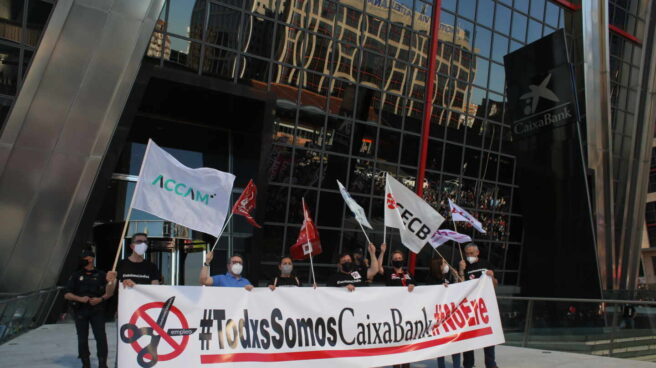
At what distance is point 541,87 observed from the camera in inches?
845

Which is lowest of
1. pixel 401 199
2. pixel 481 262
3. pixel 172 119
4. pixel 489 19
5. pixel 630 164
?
pixel 481 262

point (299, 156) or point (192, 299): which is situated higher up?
point (299, 156)

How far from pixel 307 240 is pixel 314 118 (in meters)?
13.7

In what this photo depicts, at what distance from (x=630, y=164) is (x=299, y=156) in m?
20.2

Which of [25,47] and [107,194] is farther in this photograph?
[107,194]

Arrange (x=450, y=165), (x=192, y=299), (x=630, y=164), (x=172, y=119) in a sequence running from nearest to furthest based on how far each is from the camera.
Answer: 1. (x=192, y=299)
2. (x=172, y=119)
3. (x=450, y=165)
4. (x=630, y=164)

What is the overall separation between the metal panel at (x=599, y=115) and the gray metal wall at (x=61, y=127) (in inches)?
798

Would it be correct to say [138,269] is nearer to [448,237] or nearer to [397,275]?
[397,275]

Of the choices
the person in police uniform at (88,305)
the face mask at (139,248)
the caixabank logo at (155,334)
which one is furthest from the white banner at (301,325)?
the person in police uniform at (88,305)

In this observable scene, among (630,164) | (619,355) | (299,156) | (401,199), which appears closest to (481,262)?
(401,199)

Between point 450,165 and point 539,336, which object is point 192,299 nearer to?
point 539,336

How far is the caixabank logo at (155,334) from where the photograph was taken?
691 centimetres

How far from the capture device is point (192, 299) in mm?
7477

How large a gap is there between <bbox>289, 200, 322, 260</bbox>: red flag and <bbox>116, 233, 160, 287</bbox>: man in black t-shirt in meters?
2.51
